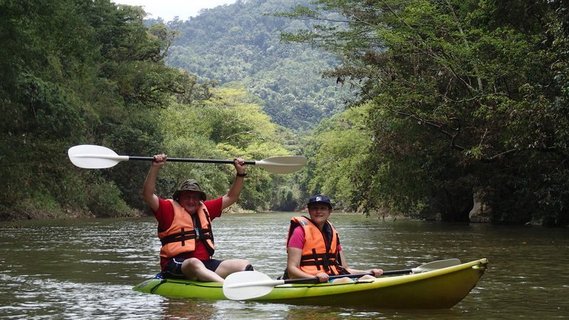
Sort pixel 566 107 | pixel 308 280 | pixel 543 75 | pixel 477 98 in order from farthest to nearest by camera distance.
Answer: pixel 477 98, pixel 543 75, pixel 566 107, pixel 308 280

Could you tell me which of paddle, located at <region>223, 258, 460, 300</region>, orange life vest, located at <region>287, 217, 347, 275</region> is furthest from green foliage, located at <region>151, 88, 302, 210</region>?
paddle, located at <region>223, 258, 460, 300</region>

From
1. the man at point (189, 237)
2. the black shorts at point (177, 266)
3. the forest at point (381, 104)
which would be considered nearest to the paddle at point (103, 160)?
the man at point (189, 237)

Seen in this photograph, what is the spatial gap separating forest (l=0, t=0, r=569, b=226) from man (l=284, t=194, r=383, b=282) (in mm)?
7339

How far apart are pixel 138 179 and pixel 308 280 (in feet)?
114

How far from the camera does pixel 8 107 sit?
2345 cm

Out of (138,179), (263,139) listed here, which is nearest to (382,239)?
(138,179)

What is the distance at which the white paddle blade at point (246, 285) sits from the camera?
7.50 meters

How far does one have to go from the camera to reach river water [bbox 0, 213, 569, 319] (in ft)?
24.3

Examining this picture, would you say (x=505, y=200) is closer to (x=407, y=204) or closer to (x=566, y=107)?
(x=407, y=204)

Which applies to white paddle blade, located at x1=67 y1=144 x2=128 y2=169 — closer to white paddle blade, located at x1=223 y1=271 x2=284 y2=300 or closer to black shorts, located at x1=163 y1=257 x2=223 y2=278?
black shorts, located at x1=163 y1=257 x2=223 y2=278

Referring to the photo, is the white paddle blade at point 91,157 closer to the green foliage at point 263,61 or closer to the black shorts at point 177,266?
the black shorts at point 177,266

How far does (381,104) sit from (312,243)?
613 inches

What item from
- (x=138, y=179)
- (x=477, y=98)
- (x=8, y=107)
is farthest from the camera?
(x=138, y=179)

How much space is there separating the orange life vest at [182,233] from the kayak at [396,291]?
714mm
